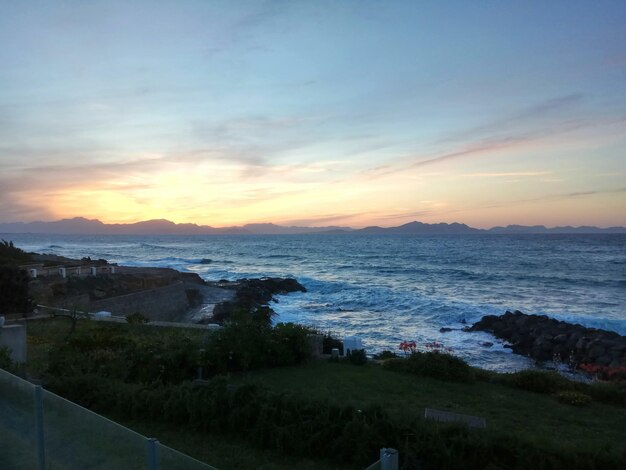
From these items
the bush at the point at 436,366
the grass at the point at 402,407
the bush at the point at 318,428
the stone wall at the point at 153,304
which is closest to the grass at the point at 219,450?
the grass at the point at 402,407

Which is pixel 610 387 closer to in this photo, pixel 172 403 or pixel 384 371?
pixel 384 371

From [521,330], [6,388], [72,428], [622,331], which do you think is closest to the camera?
[72,428]

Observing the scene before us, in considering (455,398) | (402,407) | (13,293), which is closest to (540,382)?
(455,398)

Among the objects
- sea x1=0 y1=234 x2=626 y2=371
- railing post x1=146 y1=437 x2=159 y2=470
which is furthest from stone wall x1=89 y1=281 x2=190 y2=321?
railing post x1=146 y1=437 x2=159 y2=470

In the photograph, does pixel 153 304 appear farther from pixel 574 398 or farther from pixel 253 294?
pixel 574 398

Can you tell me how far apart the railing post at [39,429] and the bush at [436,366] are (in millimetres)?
7895

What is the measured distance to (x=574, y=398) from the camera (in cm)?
922

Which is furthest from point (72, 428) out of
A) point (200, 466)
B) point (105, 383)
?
point (105, 383)

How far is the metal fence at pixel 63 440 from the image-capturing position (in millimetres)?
3490

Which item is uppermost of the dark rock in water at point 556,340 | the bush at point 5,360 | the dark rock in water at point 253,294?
the bush at point 5,360

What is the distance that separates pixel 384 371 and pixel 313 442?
16.6ft

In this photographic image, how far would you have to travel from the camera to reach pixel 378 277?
171ft

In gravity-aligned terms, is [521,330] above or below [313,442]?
below

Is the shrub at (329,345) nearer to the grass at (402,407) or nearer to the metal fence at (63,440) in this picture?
the grass at (402,407)
